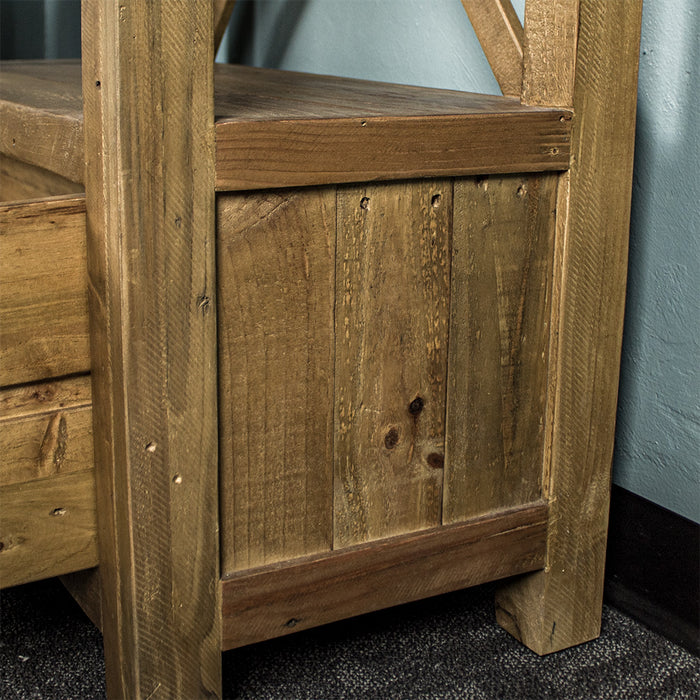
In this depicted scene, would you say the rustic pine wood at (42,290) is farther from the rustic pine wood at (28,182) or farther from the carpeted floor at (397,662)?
the carpeted floor at (397,662)

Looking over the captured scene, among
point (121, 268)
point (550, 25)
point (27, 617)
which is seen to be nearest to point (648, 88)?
point (550, 25)

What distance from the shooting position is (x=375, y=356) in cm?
99

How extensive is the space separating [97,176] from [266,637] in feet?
1.58

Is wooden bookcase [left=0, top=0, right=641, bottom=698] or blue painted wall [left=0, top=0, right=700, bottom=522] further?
blue painted wall [left=0, top=0, right=700, bottom=522]

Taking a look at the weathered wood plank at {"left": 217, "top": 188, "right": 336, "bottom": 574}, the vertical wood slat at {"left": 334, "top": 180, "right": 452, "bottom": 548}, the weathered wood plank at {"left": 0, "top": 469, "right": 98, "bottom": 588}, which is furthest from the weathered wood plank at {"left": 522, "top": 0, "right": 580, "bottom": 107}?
the weathered wood plank at {"left": 0, "top": 469, "right": 98, "bottom": 588}

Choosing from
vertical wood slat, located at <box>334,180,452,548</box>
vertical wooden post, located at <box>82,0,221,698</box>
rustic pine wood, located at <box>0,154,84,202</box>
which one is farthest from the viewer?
rustic pine wood, located at <box>0,154,84,202</box>

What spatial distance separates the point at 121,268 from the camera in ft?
2.77

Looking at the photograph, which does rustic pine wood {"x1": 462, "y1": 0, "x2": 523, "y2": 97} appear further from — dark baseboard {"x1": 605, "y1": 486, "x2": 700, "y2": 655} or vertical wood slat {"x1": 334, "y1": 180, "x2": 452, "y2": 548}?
dark baseboard {"x1": 605, "y1": 486, "x2": 700, "y2": 655}

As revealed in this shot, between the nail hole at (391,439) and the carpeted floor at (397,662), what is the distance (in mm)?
277

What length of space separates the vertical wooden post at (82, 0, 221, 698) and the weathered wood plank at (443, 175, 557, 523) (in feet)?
0.88

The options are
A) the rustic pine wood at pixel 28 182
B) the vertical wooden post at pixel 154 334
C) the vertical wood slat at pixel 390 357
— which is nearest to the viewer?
the vertical wooden post at pixel 154 334

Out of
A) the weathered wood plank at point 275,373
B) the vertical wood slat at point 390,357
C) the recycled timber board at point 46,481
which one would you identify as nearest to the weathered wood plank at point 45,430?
the recycled timber board at point 46,481

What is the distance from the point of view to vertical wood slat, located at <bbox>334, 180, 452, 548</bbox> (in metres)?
0.95

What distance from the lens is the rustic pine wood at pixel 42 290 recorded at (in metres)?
0.85
